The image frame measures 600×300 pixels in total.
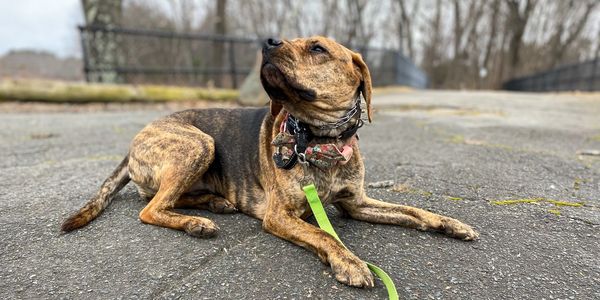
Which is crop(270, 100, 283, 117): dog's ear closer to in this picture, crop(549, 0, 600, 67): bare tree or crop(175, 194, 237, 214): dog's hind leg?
crop(175, 194, 237, 214): dog's hind leg

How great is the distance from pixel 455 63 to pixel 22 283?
43734 mm

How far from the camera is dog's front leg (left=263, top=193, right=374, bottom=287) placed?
215 cm

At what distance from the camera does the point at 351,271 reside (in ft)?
7.09

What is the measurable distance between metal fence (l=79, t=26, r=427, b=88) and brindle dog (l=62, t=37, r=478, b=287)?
11.0m

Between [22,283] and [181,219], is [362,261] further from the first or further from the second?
[22,283]

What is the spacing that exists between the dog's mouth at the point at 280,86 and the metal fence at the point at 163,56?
465 inches

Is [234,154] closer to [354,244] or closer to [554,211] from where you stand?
[354,244]

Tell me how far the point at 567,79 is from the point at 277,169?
28873mm

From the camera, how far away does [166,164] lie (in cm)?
315

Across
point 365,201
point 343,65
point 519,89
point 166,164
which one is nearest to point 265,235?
point 365,201

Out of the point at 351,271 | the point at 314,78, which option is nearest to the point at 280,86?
the point at 314,78

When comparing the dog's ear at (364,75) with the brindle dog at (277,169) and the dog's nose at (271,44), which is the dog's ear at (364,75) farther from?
the dog's nose at (271,44)

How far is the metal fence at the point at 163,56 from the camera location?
42.3 ft

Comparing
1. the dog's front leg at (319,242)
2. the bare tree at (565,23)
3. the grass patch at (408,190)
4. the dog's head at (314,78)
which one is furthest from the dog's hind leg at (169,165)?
the bare tree at (565,23)
